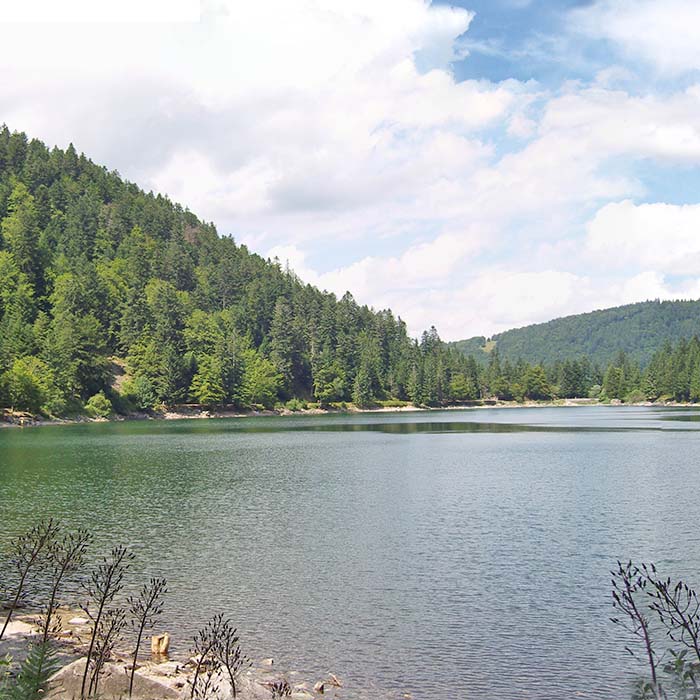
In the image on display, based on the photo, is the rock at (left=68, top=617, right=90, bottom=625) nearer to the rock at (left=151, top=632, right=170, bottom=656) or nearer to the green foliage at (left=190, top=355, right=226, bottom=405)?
the rock at (left=151, top=632, right=170, bottom=656)

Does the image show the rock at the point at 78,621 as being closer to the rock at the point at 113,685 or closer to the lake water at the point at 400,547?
the lake water at the point at 400,547

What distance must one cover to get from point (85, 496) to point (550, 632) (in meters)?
36.1

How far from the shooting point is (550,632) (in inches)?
896

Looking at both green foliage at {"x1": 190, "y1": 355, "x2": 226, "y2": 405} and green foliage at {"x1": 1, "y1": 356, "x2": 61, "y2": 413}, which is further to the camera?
green foliage at {"x1": 190, "y1": 355, "x2": 226, "y2": 405}

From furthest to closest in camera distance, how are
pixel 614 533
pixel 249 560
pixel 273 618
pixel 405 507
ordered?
pixel 405 507 → pixel 614 533 → pixel 249 560 → pixel 273 618

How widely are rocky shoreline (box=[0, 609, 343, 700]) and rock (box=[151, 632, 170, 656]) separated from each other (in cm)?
18

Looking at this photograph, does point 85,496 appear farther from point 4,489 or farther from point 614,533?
point 614,533

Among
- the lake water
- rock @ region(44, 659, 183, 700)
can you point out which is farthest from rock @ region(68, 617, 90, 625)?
rock @ region(44, 659, 183, 700)

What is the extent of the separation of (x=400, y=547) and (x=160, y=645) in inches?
627

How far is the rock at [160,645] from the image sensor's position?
2069 cm

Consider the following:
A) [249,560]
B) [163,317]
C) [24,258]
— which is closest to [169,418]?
→ [163,317]

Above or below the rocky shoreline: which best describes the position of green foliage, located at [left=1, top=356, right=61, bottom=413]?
above

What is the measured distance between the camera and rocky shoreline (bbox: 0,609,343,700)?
15.6 metres

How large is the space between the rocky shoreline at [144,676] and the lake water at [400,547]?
783 mm
